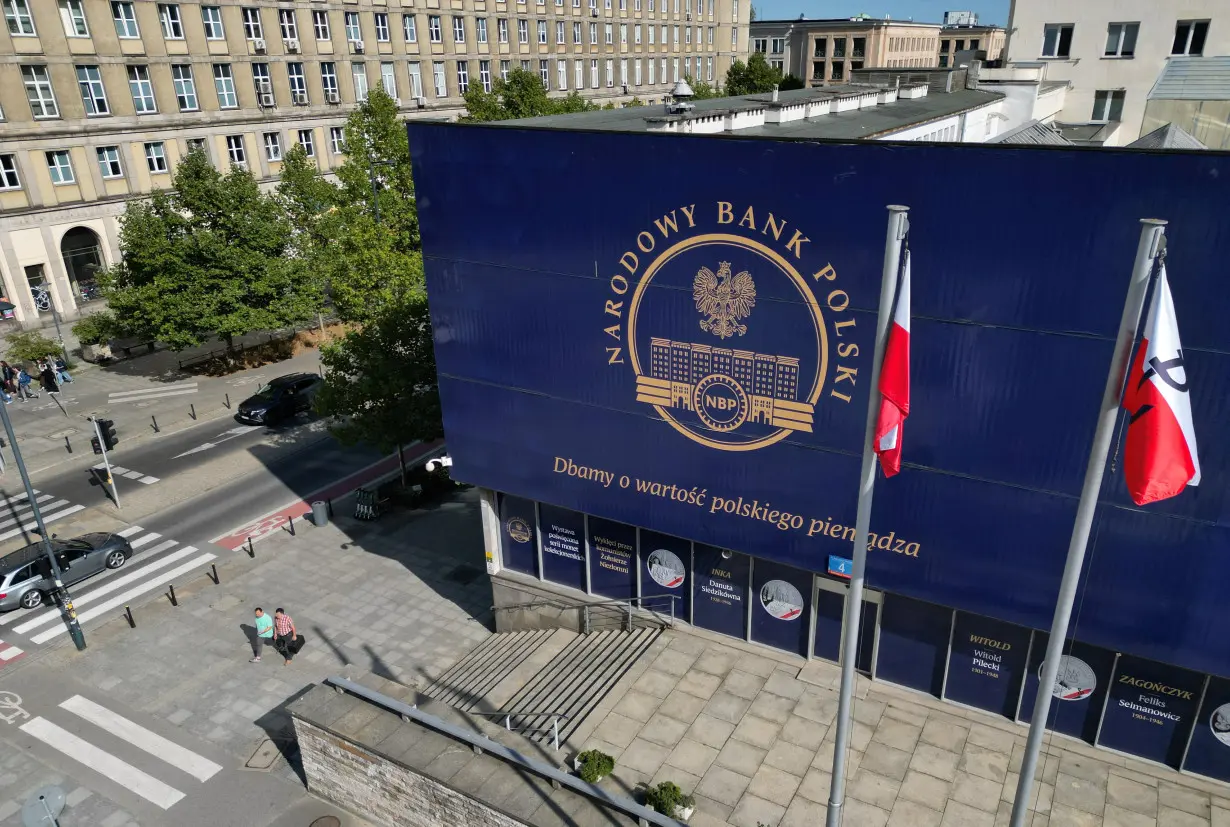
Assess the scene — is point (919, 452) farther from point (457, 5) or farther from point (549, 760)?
point (457, 5)

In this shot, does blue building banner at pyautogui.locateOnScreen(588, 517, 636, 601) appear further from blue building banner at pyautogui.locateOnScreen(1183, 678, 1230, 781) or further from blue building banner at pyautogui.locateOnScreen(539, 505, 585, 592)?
blue building banner at pyautogui.locateOnScreen(1183, 678, 1230, 781)

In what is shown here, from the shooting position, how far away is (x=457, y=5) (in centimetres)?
6644

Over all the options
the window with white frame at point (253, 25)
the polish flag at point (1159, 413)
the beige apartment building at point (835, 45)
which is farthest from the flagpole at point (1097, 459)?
the beige apartment building at point (835, 45)

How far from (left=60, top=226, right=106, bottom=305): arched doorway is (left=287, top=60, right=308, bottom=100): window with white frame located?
50.7ft

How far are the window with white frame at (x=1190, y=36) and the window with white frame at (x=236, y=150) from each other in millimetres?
50197

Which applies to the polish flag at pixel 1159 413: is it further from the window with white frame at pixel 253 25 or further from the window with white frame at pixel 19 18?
the window with white frame at pixel 253 25

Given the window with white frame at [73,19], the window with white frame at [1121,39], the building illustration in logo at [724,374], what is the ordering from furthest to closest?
the window with white frame at [73,19]
the window with white frame at [1121,39]
the building illustration in logo at [724,374]

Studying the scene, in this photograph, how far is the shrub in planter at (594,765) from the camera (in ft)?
48.4

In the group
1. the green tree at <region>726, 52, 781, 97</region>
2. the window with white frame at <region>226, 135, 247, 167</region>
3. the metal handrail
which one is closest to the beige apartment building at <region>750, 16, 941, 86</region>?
the green tree at <region>726, 52, 781, 97</region>

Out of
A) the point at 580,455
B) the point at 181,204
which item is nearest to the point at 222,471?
the point at 181,204

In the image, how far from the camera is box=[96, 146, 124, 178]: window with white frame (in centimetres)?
4809

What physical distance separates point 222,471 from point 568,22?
192ft

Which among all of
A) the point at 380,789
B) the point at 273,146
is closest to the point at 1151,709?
the point at 380,789

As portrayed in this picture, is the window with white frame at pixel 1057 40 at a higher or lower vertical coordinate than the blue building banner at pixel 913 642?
higher
